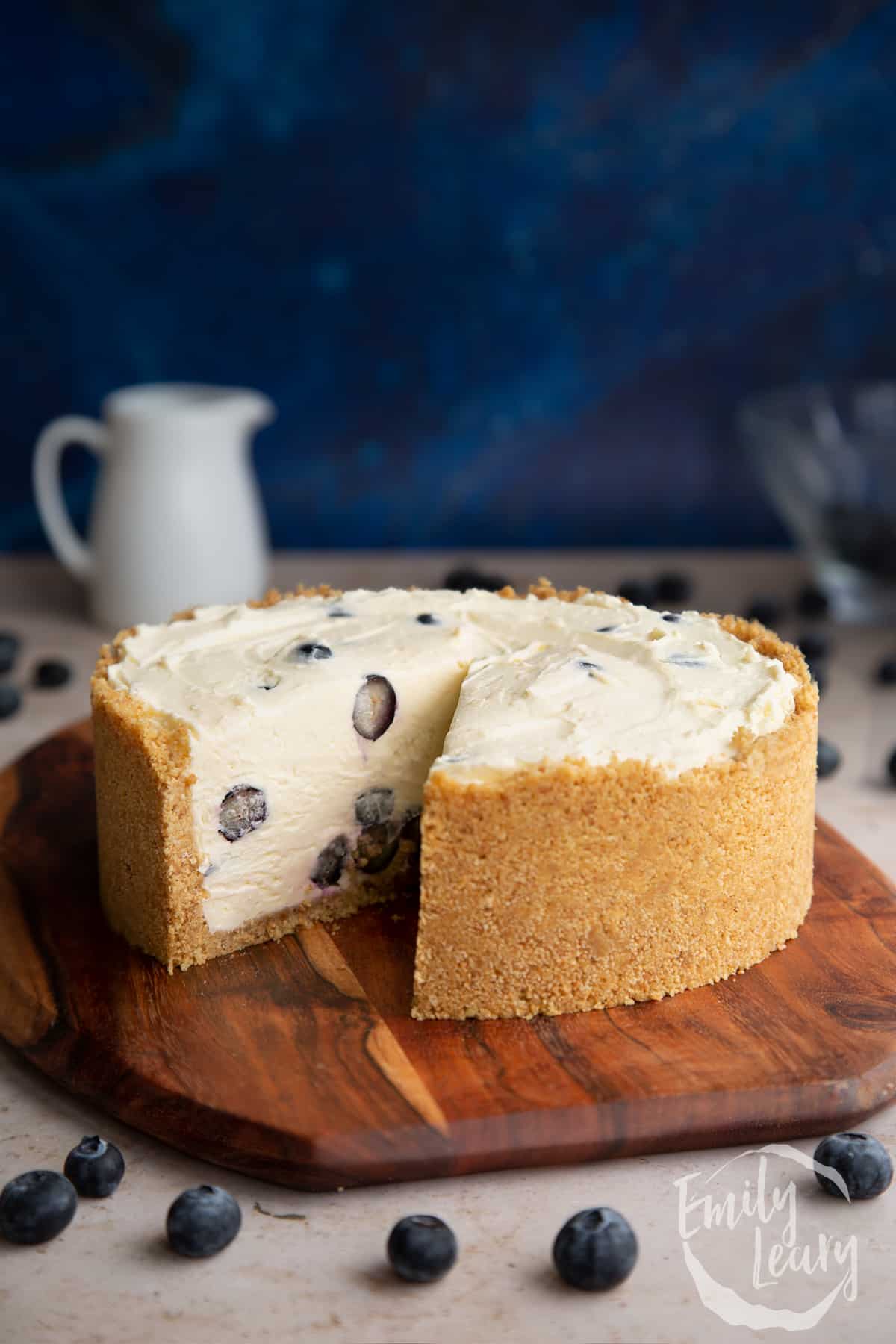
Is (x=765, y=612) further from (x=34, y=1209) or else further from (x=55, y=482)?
(x=34, y=1209)

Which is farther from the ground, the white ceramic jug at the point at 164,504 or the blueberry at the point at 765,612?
the white ceramic jug at the point at 164,504

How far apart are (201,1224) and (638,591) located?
2.81 m

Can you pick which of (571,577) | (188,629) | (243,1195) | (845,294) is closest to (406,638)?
(188,629)

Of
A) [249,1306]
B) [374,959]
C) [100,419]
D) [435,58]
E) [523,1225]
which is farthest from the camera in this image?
[100,419]

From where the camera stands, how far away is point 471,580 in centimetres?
421

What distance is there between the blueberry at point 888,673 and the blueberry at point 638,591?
2.27 ft

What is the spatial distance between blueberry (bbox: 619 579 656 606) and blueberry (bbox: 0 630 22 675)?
1.74m

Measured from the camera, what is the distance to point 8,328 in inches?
181

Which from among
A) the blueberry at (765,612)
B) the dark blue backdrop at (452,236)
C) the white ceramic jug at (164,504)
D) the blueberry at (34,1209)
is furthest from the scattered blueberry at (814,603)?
the blueberry at (34,1209)

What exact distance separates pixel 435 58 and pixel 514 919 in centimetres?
303

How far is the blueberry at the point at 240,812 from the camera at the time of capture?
2.60 m

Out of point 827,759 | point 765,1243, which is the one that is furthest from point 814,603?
point 765,1243

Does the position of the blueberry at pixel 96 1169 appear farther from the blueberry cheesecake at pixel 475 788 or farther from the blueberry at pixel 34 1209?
the blueberry cheesecake at pixel 475 788

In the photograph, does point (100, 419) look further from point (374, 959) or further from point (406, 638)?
point (374, 959)
